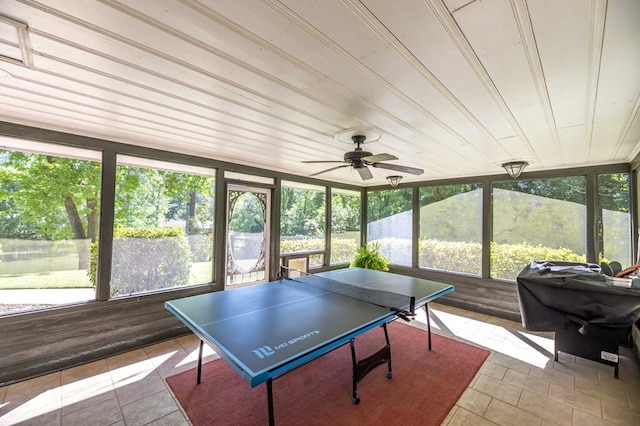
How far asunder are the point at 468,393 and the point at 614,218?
11.3 feet

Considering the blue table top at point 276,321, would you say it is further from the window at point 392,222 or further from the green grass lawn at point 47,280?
the window at point 392,222

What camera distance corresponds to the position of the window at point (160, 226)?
328cm

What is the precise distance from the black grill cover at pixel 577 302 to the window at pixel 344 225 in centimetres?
363

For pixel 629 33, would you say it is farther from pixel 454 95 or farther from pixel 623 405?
pixel 623 405

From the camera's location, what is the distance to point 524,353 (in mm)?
3209

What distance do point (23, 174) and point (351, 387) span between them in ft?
12.6

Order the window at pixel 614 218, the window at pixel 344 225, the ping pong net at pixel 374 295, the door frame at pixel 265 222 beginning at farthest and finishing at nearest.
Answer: the window at pixel 344 225 → the door frame at pixel 265 222 → the window at pixel 614 218 → the ping pong net at pixel 374 295

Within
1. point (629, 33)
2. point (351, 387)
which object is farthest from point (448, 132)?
point (351, 387)

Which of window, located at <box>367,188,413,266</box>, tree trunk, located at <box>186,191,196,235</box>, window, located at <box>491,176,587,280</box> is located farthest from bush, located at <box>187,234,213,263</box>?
window, located at <box>491,176,587,280</box>

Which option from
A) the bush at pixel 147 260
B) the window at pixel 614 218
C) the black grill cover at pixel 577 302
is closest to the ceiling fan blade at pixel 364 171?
the black grill cover at pixel 577 302

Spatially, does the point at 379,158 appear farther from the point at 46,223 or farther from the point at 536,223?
the point at 536,223

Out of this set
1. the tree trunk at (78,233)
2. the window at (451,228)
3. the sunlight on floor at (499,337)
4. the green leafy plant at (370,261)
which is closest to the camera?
the tree trunk at (78,233)

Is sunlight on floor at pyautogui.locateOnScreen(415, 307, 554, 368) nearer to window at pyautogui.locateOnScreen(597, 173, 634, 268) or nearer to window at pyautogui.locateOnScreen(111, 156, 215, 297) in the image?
window at pyautogui.locateOnScreen(597, 173, 634, 268)

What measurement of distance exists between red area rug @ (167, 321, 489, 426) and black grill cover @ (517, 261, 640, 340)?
31.9 inches
